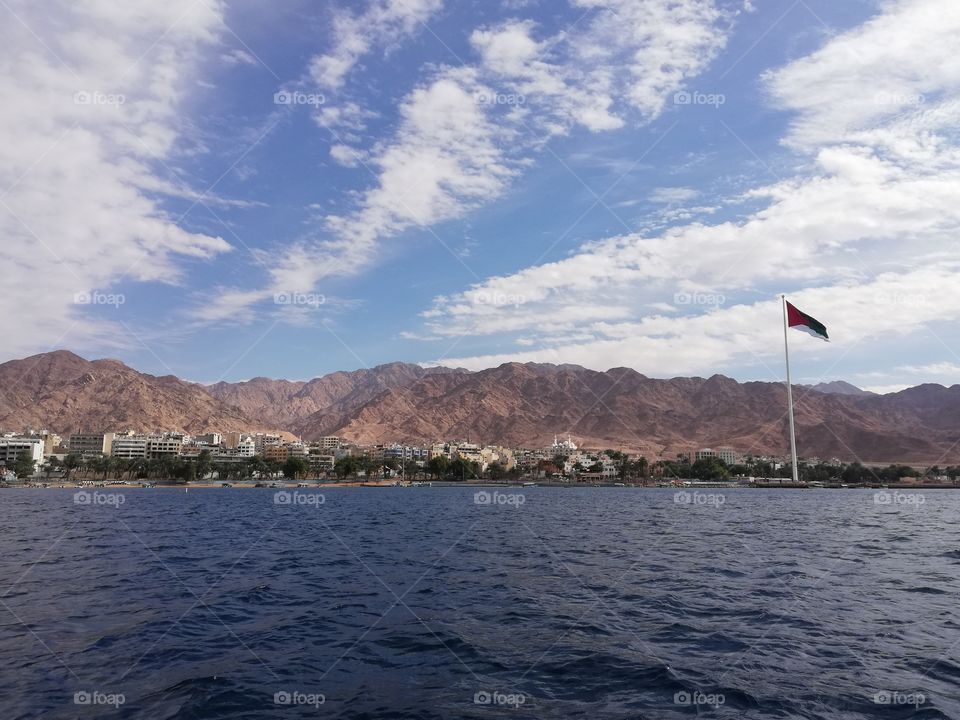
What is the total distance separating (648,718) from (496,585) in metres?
15.3

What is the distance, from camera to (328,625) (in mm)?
20359

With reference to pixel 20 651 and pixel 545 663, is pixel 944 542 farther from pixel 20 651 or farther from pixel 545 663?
pixel 20 651
